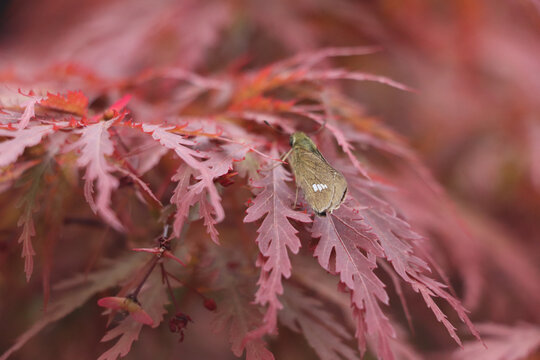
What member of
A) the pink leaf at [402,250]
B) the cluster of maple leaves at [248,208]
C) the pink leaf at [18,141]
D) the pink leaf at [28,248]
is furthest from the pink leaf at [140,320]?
the pink leaf at [402,250]

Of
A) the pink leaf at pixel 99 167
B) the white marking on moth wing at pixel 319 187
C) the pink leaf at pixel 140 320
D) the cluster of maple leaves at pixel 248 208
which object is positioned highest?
the white marking on moth wing at pixel 319 187

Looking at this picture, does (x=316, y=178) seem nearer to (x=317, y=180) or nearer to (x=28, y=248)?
(x=317, y=180)

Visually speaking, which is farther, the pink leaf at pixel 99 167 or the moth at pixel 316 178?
the moth at pixel 316 178

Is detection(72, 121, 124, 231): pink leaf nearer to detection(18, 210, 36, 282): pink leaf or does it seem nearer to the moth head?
detection(18, 210, 36, 282): pink leaf

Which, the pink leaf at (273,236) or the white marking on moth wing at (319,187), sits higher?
the white marking on moth wing at (319,187)

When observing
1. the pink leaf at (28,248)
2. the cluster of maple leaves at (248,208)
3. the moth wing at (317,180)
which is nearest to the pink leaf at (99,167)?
the cluster of maple leaves at (248,208)

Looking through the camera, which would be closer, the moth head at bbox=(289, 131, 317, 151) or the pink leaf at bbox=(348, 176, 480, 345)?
the pink leaf at bbox=(348, 176, 480, 345)

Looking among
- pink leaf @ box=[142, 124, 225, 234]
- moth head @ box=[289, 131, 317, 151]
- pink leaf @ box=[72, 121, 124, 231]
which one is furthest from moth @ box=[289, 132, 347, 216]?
pink leaf @ box=[72, 121, 124, 231]

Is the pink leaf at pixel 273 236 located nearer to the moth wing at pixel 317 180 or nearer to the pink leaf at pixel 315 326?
the moth wing at pixel 317 180
